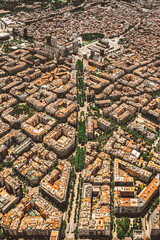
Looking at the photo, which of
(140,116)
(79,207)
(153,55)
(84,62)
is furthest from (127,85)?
(79,207)

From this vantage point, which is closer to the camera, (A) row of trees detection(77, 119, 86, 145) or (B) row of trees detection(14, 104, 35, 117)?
(A) row of trees detection(77, 119, 86, 145)

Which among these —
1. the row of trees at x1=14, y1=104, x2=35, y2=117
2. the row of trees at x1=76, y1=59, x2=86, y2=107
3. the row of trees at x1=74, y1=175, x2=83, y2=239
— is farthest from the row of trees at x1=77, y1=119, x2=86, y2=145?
the row of trees at x1=14, y1=104, x2=35, y2=117

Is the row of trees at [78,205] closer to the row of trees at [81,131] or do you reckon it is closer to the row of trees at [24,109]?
the row of trees at [81,131]

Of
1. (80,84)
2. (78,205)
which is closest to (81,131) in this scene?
(78,205)

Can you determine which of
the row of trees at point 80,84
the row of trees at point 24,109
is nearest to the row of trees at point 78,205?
the row of trees at point 24,109

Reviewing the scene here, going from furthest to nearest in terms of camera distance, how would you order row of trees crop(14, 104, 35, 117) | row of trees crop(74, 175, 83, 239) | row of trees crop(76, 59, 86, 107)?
row of trees crop(76, 59, 86, 107) → row of trees crop(14, 104, 35, 117) → row of trees crop(74, 175, 83, 239)

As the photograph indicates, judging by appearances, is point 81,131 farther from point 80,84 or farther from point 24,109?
point 80,84

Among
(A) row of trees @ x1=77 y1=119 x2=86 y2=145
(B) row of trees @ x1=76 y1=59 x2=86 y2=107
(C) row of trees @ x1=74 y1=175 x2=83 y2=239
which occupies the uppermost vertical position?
(B) row of trees @ x1=76 y1=59 x2=86 y2=107

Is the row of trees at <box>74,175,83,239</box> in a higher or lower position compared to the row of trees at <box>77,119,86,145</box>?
lower

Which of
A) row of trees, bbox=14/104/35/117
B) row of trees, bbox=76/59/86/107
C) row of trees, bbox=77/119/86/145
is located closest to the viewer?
row of trees, bbox=77/119/86/145

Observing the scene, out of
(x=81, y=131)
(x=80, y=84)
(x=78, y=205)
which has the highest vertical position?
(x=80, y=84)

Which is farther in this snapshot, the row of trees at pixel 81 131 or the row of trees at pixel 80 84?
the row of trees at pixel 80 84

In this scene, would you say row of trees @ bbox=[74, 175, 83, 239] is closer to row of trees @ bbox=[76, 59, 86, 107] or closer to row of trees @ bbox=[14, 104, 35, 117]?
row of trees @ bbox=[14, 104, 35, 117]
